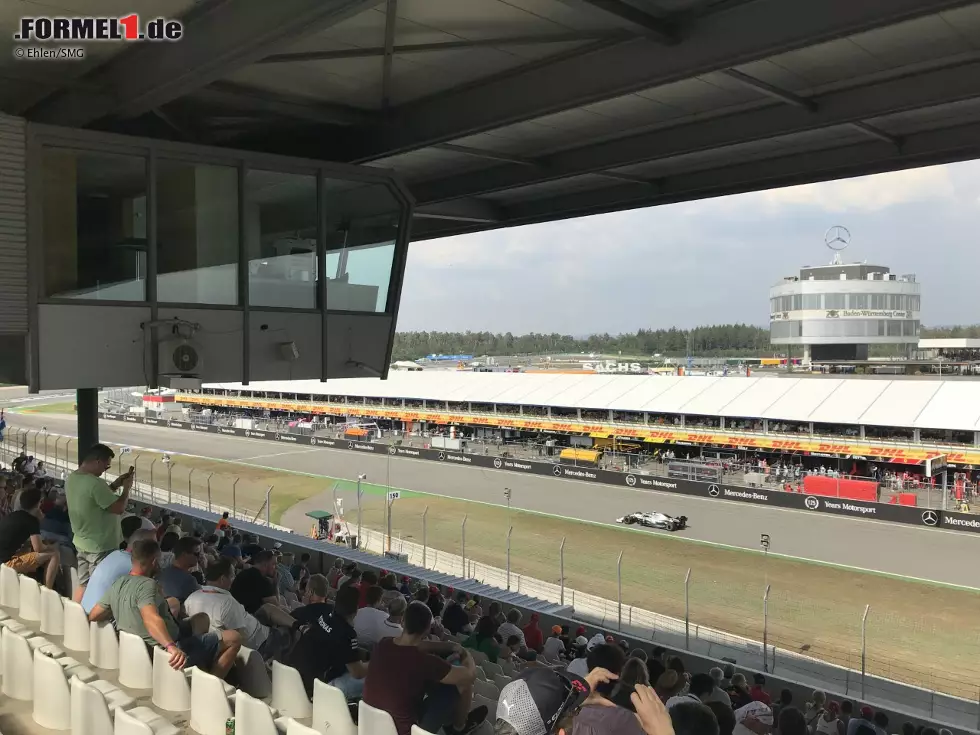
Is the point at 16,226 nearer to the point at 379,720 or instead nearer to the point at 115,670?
the point at 115,670

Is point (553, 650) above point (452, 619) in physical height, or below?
below

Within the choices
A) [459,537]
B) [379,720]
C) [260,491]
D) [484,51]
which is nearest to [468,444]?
[260,491]

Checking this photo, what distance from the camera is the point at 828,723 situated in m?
6.77

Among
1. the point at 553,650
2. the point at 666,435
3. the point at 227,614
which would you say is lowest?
the point at 666,435

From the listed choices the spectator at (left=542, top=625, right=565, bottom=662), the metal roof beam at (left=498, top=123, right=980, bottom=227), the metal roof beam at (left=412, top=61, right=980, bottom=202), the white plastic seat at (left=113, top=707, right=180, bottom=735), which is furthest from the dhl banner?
the white plastic seat at (left=113, top=707, right=180, bottom=735)

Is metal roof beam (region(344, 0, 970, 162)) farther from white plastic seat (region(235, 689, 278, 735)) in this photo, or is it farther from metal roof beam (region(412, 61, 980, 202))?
white plastic seat (region(235, 689, 278, 735))

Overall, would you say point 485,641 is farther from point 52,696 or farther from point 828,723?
point 52,696

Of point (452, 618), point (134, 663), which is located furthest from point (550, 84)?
point (134, 663)

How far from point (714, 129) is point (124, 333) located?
6737mm

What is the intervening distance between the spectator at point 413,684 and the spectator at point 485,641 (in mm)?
3512

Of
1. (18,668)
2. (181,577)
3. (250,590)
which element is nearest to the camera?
(18,668)

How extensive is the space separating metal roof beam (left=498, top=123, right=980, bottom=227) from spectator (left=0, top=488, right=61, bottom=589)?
8.76 metres

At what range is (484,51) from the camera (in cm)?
652

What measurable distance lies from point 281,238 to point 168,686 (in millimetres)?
6706
